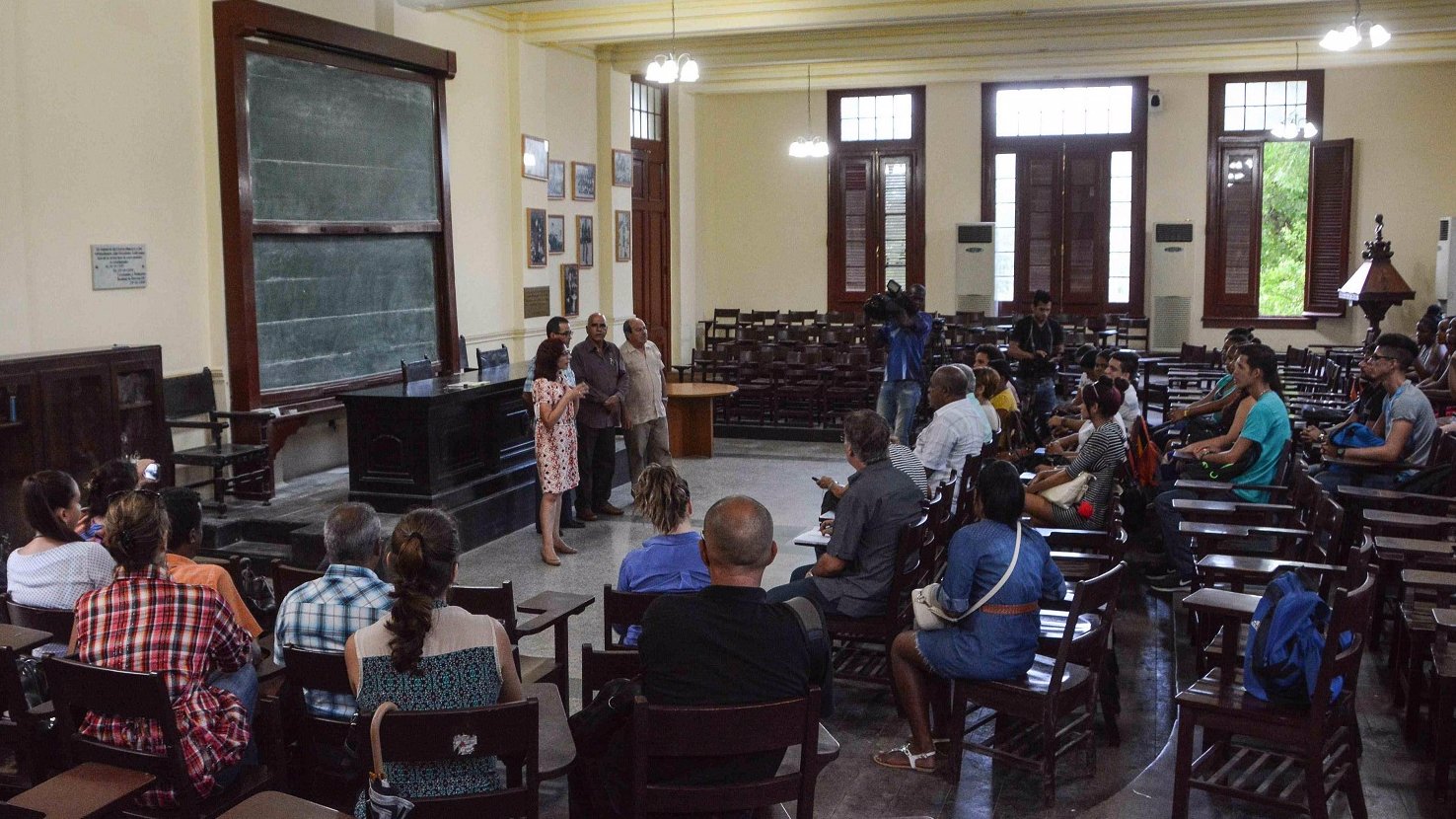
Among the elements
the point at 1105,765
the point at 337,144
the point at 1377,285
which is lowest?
the point at 1105,765

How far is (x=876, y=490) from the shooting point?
16.2ft

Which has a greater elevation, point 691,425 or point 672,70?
point 672,70

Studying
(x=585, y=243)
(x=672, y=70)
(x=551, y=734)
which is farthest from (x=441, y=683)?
(x=585, y=243)

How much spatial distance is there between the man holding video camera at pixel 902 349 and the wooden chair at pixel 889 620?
522 cm

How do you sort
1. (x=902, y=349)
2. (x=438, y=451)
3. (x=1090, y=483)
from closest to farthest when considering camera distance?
(x=1090, y=483) < (x=438, y=451) < (x=902, y=349)

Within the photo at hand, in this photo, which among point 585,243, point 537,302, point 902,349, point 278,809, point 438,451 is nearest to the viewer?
point 278,809

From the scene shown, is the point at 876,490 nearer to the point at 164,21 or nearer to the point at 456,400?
the point at 456,400

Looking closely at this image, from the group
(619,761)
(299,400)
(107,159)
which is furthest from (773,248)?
(619,761)

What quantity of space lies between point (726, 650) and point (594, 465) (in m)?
6.16

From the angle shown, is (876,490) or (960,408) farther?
(960,408)

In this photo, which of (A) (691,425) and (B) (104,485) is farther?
(A) (691,425)

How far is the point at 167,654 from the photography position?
10.7ft

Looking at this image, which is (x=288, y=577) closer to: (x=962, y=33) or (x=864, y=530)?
(x=864, y=530)

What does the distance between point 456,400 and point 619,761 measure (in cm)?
550
